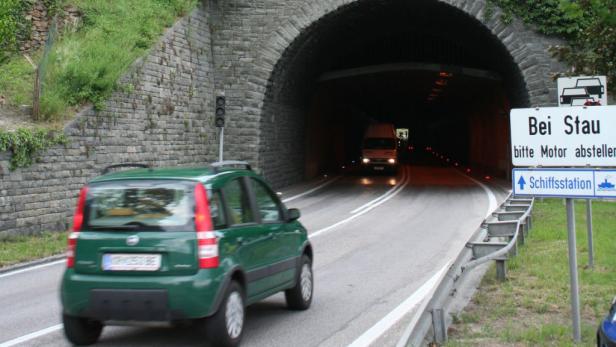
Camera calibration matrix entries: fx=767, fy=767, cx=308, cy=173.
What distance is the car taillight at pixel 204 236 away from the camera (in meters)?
→ 6.60

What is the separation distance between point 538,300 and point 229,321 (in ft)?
12.0

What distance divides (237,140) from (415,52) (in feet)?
53.1

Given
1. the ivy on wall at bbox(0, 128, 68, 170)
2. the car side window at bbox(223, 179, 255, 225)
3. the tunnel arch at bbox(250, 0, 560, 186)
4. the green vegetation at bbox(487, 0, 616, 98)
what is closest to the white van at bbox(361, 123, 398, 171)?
the tunnel arch at bbox(250, 0, 560, 186)

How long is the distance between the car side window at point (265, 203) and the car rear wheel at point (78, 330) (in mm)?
1985

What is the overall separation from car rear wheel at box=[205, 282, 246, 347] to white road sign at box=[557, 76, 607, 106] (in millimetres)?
7671

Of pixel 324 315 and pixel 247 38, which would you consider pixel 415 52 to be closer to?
pixel 247 38

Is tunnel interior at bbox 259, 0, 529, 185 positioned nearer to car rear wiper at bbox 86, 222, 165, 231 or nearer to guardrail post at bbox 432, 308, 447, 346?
car rear wiper at bbox 86, 222, 165, 231

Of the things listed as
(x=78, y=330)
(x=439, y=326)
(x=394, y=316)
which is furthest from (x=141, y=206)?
(x=394, y=316)

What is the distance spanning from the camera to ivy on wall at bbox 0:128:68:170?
1495 centimetres

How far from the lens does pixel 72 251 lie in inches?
271

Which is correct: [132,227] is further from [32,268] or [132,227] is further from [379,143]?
[379,143]

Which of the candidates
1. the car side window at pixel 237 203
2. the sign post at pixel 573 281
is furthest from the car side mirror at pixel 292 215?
the sign post at pixel 573 281

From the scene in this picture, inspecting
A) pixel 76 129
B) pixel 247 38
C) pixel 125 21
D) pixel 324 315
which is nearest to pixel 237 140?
pixel 247 38

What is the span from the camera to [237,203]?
24.4 ft
